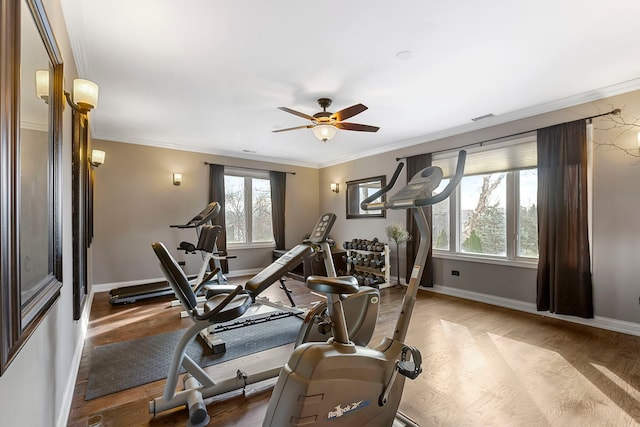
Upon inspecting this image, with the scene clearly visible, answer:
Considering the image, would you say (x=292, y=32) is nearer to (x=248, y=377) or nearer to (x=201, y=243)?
(x=248, y=377)

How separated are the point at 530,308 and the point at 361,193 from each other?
3.58 metres

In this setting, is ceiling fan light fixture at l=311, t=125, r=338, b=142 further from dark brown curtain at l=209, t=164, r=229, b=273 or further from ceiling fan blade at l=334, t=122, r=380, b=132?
dark brown curtain at l=209, t=164, r=229, b=273

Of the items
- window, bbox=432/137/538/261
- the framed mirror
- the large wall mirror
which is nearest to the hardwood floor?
window, bbox=432/137/538/261

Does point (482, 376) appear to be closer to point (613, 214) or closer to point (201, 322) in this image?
point (201, 322)

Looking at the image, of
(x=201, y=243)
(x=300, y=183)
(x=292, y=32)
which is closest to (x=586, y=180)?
(x=292, y=32)

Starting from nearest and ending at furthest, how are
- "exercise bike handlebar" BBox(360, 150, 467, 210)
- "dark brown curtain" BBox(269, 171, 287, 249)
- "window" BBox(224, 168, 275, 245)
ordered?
1. "exercise bike handlebar" BBox(360, 150, 467, 210)
2. "window" BBox(224, 168, 275, 245)
3. "dark brown curtain" BBox(269, 171, 287, 249)

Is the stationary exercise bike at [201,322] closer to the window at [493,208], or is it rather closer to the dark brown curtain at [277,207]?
the window at [493,208]

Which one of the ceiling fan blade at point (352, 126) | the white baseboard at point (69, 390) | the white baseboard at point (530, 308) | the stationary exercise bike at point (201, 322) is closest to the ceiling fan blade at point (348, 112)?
the ceiling fan blade at point (352, 126)

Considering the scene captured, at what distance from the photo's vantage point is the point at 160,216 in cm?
560

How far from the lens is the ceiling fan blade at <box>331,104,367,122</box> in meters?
3.05

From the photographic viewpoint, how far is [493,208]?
4445 millimetres

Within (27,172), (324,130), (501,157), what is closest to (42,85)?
(27,172)

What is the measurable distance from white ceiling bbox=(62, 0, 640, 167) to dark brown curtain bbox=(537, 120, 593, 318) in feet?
1.68

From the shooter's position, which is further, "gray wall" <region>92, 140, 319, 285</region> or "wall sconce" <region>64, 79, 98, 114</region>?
"gray wall" <region>92, 140, 319, 285</region>
